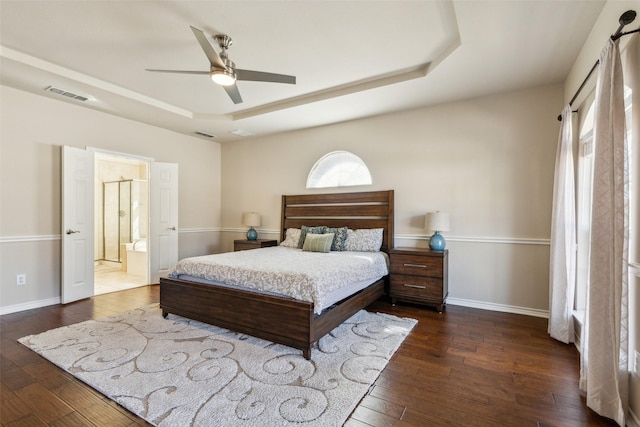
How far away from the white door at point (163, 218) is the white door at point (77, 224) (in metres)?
0.91

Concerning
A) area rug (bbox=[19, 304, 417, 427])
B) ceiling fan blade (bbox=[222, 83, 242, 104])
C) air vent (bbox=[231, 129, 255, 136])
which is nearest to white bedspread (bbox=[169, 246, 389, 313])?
area rug (bbox=[19, 304, 417, 427])

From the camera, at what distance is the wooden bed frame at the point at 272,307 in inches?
95.0

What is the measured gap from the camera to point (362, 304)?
10.6 ft

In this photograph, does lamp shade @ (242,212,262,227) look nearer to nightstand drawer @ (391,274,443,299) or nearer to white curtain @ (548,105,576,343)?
nightstand drawer @ (391,274,443,299)

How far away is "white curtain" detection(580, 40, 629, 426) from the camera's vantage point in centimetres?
161

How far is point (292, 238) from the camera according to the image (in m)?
4.75

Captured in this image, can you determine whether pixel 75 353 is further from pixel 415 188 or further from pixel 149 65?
pixel 415 188

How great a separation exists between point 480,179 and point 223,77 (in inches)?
128

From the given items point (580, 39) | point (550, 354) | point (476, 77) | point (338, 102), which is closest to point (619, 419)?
point (550, 354)

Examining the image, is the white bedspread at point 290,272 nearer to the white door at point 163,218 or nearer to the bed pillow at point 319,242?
the bed pillow at point 319,242

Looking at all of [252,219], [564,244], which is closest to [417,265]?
[564,244]

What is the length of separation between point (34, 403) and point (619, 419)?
11.3 feet

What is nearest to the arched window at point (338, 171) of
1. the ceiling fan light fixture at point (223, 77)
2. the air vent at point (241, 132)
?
the air vent at point (241, 132)

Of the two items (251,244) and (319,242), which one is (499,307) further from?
(251,244)
